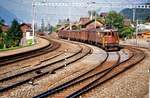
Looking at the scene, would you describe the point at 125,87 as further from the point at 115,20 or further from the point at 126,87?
the point at 115,20

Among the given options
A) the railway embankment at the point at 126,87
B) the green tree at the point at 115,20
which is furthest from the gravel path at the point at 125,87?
the green tree at the point at 115,20

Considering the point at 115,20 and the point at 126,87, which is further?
the point at 115,20

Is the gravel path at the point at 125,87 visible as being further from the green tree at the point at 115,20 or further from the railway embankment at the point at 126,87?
the green tree at the point at 115,20

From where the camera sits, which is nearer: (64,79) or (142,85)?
(142,85)

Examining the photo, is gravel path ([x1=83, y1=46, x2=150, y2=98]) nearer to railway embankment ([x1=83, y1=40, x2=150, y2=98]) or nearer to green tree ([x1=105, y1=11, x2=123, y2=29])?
railway embankment ([x1=83, y1=40, x2=150, y2=98])

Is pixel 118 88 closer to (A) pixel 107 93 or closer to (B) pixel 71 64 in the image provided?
(A) pixel 107 93

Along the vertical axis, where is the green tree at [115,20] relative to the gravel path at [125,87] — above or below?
above

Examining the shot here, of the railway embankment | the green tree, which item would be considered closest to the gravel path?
the railway embankment

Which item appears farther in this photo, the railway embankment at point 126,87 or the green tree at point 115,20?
the green tree at point 115,20

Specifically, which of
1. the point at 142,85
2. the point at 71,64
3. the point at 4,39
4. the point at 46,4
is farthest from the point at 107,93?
the point at 4,39

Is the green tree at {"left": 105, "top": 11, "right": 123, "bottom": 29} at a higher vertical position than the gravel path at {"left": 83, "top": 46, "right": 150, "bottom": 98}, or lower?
higher

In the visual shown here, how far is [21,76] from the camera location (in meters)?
19.7

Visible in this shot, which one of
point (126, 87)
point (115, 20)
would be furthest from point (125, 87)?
point (115, 20)

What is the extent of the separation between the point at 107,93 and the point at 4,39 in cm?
9040
